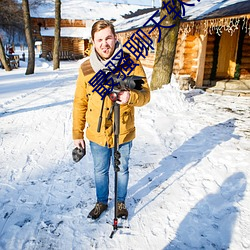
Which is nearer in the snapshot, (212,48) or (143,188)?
(143,188)

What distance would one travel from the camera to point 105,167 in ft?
7.50

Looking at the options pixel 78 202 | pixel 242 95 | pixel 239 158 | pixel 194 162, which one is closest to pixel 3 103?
pixel 78 202

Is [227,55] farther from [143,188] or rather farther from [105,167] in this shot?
[105,167]

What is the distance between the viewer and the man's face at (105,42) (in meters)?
1.84

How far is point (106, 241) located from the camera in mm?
2158

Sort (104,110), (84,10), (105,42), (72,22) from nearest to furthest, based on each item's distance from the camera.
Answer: (105,42) → (104,110) → (72,22) → (84,10)

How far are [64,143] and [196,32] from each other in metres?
8.03

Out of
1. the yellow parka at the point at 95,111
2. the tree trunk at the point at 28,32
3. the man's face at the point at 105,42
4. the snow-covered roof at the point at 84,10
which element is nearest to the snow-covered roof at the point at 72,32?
the snow-covered roof at the point at 84,10

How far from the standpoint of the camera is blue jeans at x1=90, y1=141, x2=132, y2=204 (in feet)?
7.21

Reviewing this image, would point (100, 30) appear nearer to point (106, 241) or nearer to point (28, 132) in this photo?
point (106, 241)

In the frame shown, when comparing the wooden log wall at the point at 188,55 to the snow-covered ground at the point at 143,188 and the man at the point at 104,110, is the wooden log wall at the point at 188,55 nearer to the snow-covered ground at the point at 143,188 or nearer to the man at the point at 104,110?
the snow-covered ground at the point at 143,188

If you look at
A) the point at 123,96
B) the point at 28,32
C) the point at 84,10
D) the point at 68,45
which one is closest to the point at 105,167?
the point at 123,96

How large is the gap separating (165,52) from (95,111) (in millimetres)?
A: 5730

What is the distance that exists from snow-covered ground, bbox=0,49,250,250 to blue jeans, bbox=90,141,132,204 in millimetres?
306
